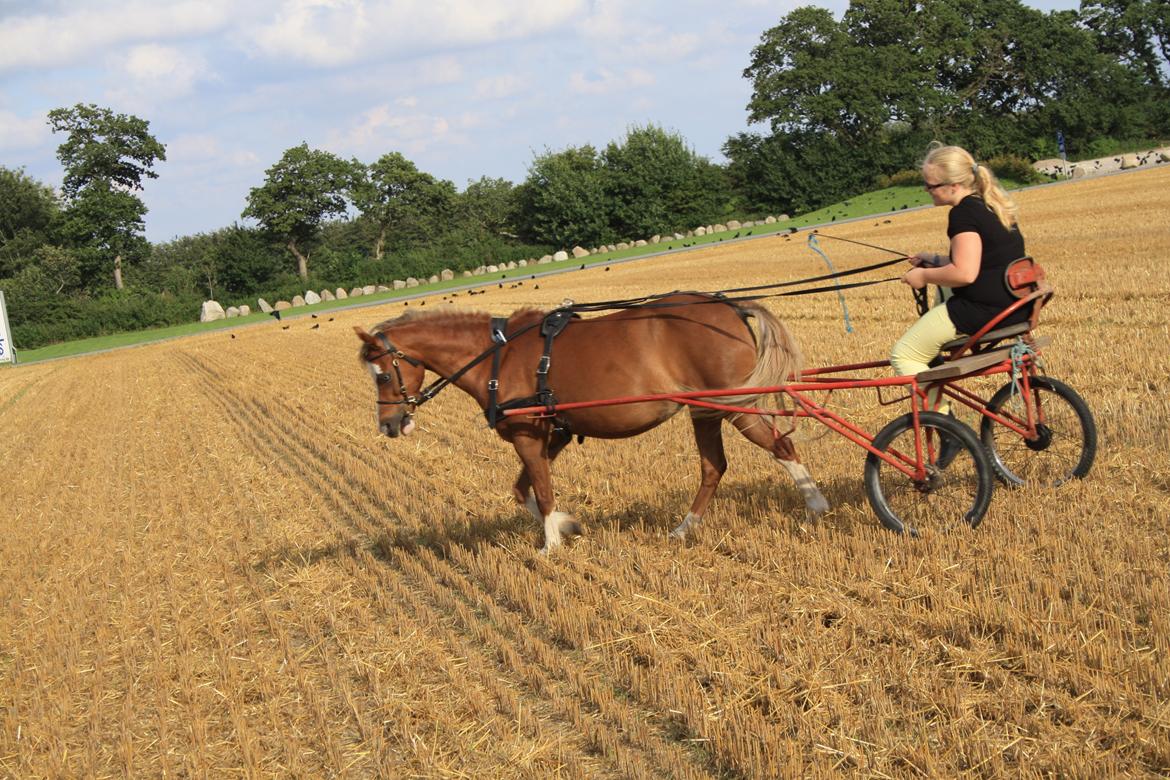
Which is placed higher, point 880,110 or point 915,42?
point 915,42

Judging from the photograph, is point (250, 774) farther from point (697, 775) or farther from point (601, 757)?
point (697, 775)

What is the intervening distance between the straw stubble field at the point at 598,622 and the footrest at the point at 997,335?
3.44 ft

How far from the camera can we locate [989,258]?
214 inches

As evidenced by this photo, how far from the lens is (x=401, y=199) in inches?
2670

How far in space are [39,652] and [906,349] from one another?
5.74 m

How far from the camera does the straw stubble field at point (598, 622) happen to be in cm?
409

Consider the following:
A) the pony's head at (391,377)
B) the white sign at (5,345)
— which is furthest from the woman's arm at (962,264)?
the white sign at (5,345)

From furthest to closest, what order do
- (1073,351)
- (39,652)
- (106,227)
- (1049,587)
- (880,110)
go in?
(880,110), (106,227), (1073,351), (39,652), (1049,587)

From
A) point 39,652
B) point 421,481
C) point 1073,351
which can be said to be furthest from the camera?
point 1073,351

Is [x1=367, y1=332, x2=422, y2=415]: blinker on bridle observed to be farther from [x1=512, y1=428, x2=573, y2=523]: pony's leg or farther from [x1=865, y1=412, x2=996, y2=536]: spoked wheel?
[x1=865, y1=412, x2=996, y2=536]: spoked wheel

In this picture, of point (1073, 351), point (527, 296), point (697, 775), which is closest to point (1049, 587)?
point (697, 775)

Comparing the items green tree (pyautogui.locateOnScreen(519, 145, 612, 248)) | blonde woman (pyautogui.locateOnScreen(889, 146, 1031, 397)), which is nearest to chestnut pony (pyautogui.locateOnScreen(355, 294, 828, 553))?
blonde woman (pyautogui.locateOnScreen(889, 146, 1031, 397))

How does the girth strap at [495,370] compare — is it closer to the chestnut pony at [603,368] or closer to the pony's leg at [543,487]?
the chestnut pony at [603,368]

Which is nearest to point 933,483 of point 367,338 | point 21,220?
point 367,338
